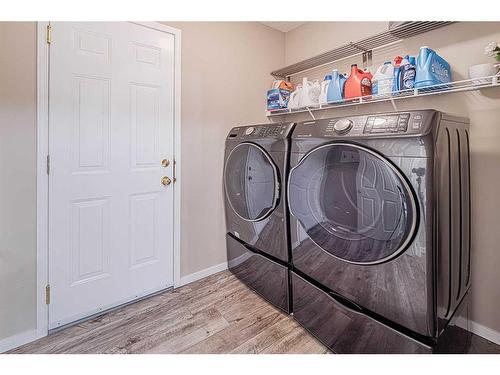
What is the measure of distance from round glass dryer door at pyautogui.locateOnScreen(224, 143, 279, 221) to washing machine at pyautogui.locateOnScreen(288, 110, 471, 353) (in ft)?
0.77

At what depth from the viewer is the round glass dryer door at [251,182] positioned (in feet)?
6.17

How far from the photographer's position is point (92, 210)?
5.84ft

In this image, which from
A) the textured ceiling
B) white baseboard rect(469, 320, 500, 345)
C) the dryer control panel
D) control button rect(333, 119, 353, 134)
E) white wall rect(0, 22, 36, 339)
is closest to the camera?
the dryer control panel

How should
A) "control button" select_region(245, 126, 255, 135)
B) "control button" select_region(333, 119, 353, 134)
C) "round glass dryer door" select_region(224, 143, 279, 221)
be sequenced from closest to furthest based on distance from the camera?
"control button" select_region(333, 119, 353, 134)
"round glass dryer door" select_region(224, 143, 279, 221)
"control button" select_region(245, 126, 255, 135)

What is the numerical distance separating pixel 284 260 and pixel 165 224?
3.12ft

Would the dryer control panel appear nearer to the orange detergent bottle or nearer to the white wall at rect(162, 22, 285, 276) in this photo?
the orange detergent bottle

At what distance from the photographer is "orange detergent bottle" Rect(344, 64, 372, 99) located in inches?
76.6

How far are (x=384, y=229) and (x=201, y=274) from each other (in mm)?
1605

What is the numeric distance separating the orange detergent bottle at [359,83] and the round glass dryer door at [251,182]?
0.78 metres

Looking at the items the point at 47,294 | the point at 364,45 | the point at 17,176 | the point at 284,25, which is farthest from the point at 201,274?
the point at 284,25

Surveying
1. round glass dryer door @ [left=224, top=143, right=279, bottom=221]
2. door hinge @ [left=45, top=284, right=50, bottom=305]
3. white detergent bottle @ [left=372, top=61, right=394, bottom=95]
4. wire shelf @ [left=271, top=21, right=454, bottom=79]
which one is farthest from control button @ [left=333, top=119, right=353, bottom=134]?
door hinge @ [left=45, top=284, right=50, bottom=305]

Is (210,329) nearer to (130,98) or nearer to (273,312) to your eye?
(273,312)

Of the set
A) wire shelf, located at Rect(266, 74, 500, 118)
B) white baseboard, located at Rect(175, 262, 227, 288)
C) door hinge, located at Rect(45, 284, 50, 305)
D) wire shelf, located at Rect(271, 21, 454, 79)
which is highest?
wire shelf, located at Rect(271, 21, 454, 79)
